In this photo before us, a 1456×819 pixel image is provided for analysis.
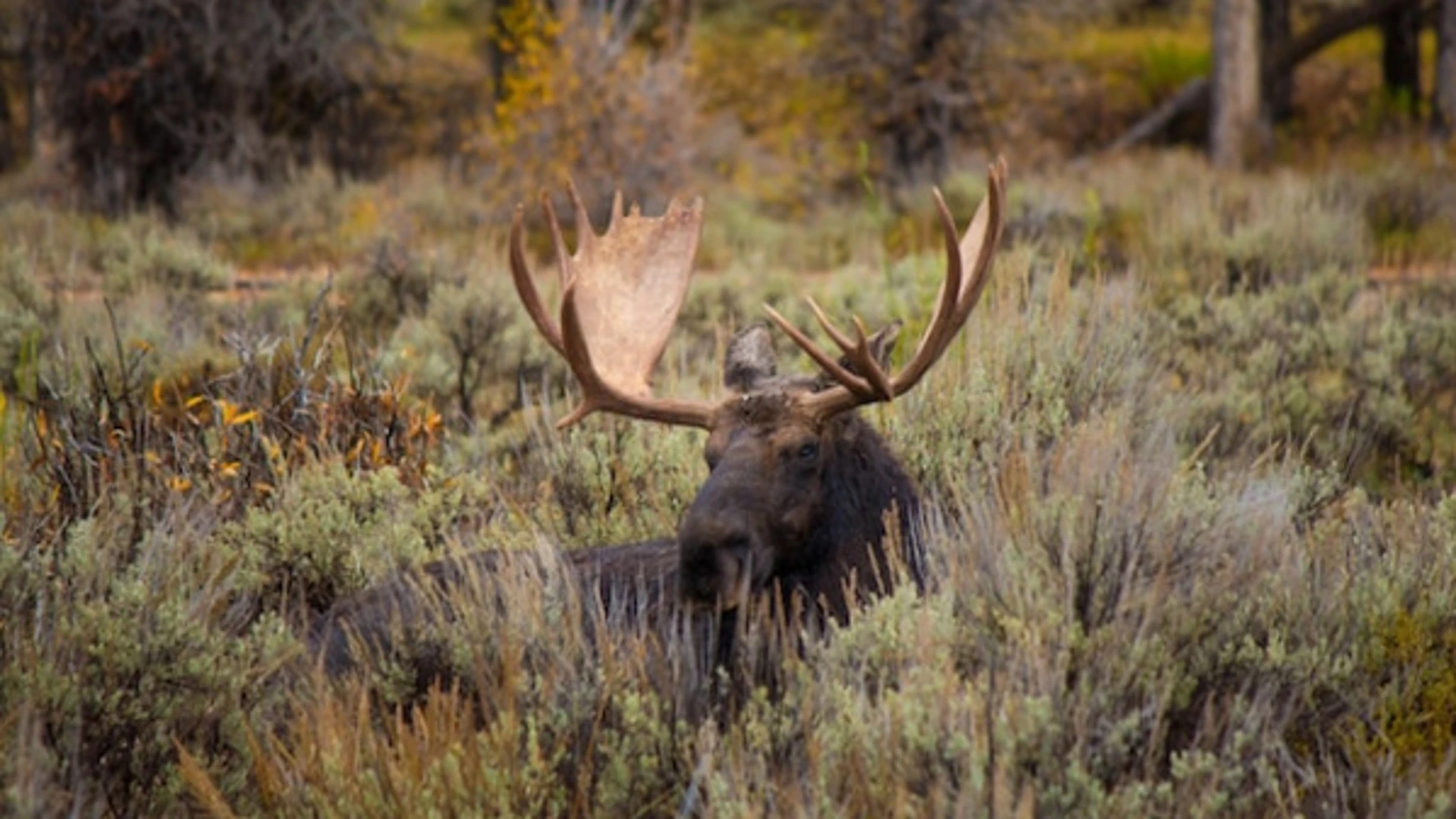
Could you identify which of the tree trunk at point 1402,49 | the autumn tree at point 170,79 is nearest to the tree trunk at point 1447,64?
the tree trunk at point 1402,49

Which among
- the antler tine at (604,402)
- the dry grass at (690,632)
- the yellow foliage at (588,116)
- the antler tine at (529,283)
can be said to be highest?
the yellow foliage at (588,116)

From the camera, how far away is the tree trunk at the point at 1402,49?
22.6 m

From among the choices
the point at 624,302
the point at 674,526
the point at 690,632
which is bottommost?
the point at 674,526

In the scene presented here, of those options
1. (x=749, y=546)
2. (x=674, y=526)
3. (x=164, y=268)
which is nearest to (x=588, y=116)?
(x=164, y=268)

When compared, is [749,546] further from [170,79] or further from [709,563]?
[170,79]

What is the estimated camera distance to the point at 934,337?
200 inches

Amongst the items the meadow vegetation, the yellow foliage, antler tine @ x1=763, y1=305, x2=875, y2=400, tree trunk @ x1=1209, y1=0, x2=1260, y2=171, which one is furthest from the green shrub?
tree trunk @ x1=1209, y1=0, x2=1260, y2=171

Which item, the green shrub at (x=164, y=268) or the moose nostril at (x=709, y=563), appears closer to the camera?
→ the moose nostril at (x=709, y=563)

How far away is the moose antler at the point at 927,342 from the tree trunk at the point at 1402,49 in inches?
757

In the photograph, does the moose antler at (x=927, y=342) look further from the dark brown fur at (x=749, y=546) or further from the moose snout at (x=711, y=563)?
the moose snout at (x=711, y=563)

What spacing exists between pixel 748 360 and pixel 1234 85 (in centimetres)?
1470

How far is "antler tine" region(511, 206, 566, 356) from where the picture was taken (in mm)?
5093

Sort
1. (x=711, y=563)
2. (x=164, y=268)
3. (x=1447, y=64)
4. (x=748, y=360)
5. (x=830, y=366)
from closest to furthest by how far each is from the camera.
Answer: (x=711, y=563), (x=830, y=366), (x=748, y=360), (x=164, y=268), (x=1447, y=64)

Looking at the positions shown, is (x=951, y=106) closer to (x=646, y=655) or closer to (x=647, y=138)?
(x=647, y=138)
